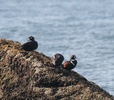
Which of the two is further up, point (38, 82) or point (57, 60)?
point (57, 60)

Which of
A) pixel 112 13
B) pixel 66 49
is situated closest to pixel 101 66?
pixel 66 49

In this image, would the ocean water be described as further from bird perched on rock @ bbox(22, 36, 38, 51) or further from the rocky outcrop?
the rocky outcrop

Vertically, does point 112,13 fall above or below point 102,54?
above

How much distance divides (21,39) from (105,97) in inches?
1383

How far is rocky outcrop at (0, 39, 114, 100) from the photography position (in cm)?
1616

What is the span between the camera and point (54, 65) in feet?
56.2

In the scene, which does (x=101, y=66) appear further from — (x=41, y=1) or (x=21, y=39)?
(x=41, y=1)

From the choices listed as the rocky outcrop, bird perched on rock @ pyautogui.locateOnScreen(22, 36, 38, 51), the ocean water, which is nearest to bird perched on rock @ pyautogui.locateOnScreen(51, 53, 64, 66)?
the rocky outcrop

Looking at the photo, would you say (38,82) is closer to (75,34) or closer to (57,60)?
(57,60)

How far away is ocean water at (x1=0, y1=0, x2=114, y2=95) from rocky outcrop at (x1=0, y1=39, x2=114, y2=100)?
11.9m

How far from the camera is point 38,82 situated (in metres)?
16.5

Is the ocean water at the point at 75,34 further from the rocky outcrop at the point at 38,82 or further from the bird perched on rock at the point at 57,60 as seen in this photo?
the rocky outcrop at the point at 38,82

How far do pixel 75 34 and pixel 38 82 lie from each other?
40.7m

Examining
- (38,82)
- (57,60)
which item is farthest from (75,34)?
(38,82)
